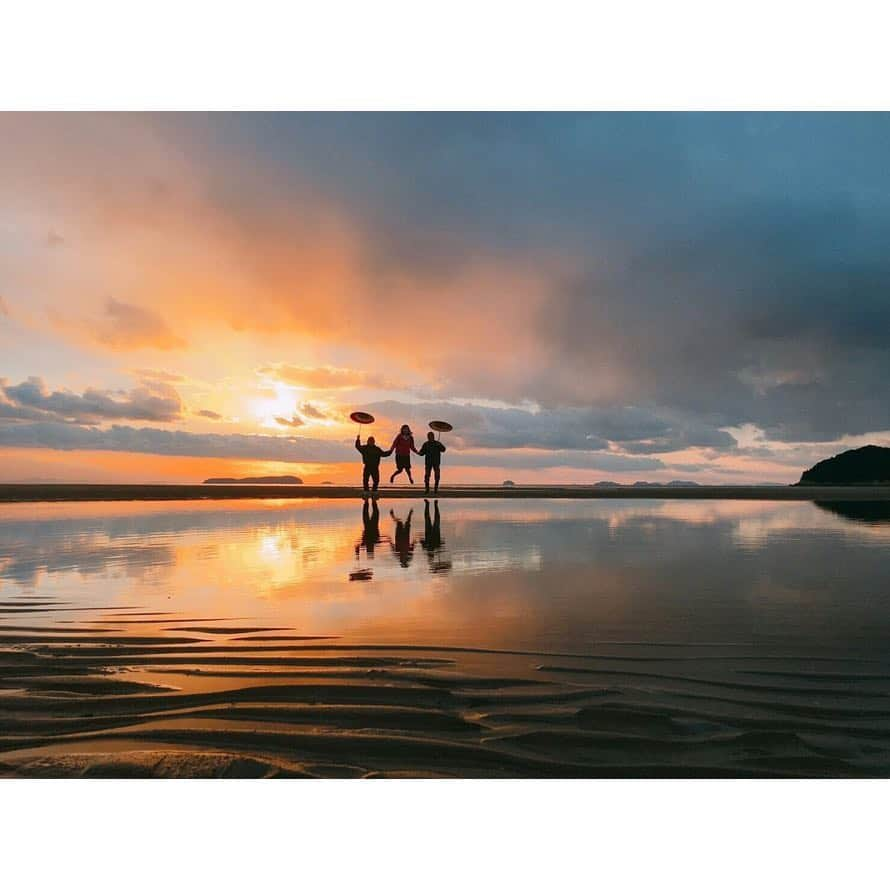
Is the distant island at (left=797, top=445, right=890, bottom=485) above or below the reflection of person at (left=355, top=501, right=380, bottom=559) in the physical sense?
above

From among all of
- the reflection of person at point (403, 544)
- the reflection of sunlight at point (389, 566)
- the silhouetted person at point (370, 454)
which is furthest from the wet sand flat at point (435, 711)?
the silhouetted person at point (370, 454)

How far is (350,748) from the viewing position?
378 centimetres

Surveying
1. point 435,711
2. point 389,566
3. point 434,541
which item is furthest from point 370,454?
point 435,711

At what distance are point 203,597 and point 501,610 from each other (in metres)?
3.01

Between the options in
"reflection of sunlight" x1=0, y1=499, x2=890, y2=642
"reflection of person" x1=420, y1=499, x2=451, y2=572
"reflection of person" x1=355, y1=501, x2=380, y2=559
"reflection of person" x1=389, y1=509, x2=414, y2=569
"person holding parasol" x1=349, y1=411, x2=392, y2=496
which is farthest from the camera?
"person holding parasol" x1=349, y1=411, x2=392, y2=496

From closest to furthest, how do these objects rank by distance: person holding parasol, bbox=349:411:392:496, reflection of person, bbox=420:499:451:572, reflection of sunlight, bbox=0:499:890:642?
reflection of sunlight, bbox=0:499:890:642, reflection of person, bbox=420:499:451:572, person holding parasol, bbox=349:411:392:496

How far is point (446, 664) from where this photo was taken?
4.80m

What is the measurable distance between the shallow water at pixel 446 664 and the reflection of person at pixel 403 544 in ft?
0.39

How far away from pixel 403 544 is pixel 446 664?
18.1 feet

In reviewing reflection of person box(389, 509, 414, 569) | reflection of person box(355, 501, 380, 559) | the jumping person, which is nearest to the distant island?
the jumping person

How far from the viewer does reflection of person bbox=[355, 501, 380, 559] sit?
32.8 ft

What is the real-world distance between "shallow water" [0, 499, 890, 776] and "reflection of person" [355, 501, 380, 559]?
88cm

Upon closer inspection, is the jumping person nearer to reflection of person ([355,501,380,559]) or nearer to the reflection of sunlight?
reflection of person ([355,501,380,559])
